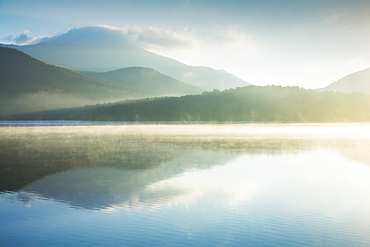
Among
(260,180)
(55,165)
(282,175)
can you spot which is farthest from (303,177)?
(55,165)

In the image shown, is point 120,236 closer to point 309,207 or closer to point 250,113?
point 309,207

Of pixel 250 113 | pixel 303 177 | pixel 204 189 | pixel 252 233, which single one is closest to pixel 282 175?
pixel 303 177

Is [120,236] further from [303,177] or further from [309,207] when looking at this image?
[303,177]

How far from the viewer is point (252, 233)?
11.4 meters

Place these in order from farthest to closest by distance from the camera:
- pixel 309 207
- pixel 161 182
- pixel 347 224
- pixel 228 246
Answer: pixel 161 182 < pixel 309 207 < pixel 347 224 < pixel 228 246

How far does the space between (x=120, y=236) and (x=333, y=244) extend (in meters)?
6.14

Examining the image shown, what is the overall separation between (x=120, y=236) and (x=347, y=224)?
7.44 meters

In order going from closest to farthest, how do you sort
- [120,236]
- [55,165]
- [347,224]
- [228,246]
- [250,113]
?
[228,246], [120,236], [347,224], [55,165], [250,113]

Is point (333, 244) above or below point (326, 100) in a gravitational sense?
below

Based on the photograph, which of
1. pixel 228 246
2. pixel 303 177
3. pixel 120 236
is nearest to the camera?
pixel 228 246

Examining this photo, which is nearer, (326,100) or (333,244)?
(333,244)

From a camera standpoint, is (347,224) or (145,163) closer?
(347,224)

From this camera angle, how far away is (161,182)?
64.6ft

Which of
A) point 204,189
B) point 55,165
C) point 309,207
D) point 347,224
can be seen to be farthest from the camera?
point 55,165
